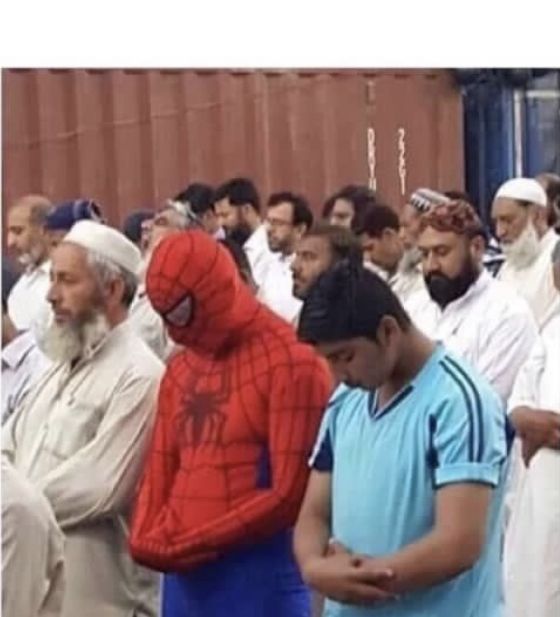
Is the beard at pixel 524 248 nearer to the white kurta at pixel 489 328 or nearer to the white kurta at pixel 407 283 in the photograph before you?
the white kurta at pixel 489 328

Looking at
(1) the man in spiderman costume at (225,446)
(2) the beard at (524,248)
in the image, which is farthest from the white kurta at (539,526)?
(1) the man in spiderman costume at (225,446)

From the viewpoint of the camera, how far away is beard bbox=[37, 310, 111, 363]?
196cm

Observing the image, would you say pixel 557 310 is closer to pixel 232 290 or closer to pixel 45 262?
pixel 232 290

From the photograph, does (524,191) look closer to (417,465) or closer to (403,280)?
(403,280)

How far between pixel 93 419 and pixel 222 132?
1.39 ft

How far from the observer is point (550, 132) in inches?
80.0

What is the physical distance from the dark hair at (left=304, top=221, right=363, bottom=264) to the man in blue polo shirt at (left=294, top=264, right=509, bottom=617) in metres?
0.20

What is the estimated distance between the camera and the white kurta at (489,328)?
196 centimetres

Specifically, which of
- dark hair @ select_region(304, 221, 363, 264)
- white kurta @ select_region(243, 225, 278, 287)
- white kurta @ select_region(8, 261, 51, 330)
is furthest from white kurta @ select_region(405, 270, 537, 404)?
white kurta @ select_region(8, 261, 51, 330)

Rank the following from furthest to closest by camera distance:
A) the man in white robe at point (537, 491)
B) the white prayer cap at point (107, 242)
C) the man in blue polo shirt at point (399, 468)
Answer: the man in white robe at point (537, 491) → the white prayer cap at point (107, 242) → the man in blue polo shirt at point (399, 468)

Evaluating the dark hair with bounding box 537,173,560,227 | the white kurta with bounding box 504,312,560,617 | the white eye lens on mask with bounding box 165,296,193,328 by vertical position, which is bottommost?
the white kurta with bounding box 504,312,560,617

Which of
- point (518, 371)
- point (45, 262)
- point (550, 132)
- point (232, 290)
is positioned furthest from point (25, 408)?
point (550, 132)

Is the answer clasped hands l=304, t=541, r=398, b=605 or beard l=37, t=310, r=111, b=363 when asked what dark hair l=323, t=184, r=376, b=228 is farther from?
clasped hands l=304, t=541, r=398, b=605

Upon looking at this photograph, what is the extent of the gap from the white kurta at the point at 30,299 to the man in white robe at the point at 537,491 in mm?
627
